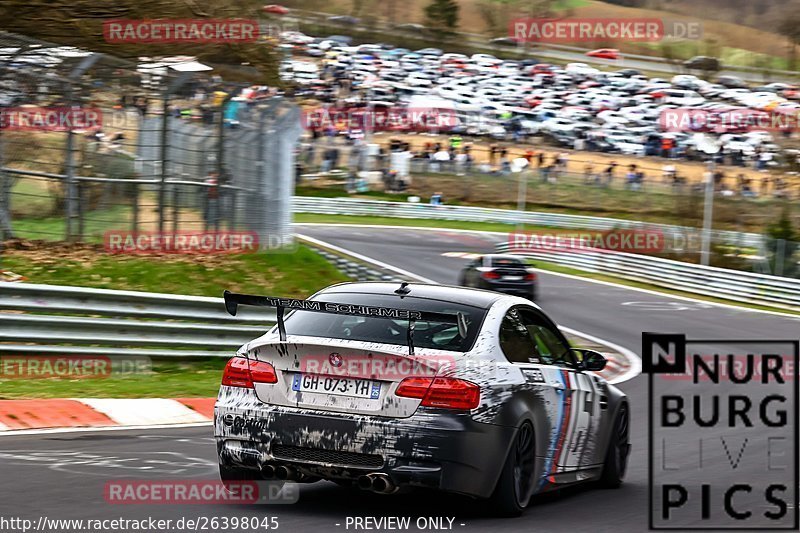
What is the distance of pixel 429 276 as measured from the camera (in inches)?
1342

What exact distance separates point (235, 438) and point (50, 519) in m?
1.07

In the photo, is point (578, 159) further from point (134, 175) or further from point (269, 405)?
point (269, 405)

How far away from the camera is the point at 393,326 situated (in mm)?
6727

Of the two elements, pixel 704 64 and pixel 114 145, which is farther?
pixel 704 64

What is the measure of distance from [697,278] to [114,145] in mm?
23928

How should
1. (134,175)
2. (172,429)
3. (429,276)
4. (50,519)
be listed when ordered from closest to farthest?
(50,519) < (172,429) < (134,175) < (429,276)

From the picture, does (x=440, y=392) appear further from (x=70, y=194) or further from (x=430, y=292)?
(x=70, y=194)

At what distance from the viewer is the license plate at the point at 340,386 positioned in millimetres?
6305

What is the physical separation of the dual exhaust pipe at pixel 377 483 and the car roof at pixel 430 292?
1269 millimetres

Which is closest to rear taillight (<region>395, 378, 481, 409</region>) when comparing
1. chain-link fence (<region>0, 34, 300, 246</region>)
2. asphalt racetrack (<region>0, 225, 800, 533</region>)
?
asphalt racetrack (<region>0, 225, 800, 533</region>)

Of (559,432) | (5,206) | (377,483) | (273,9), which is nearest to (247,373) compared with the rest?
(377,483)

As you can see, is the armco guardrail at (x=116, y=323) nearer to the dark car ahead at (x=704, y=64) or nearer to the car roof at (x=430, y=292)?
the car roof at (x=430, y=292)

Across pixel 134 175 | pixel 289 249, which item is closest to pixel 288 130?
pixel 289 249

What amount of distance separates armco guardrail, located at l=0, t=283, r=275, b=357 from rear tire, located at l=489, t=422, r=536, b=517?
23.5 ft
